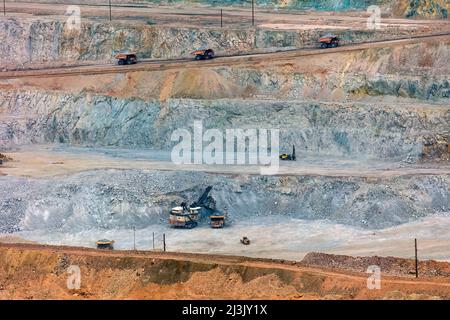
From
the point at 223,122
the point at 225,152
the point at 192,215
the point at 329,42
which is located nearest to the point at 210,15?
the point at 329,42

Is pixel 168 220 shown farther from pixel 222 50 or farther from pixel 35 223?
pixel 222 50

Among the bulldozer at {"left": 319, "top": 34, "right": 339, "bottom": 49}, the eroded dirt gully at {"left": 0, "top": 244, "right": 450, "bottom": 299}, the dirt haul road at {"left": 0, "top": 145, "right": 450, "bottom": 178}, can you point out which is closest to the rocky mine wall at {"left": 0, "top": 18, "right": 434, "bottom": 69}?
the bulldozer at {"left": 319, "top": 34, "right": 339, "bottom": 49}

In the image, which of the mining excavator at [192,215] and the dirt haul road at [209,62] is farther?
the dirt haul road at [209,62]

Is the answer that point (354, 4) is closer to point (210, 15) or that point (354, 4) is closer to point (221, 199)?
point (210, 15)

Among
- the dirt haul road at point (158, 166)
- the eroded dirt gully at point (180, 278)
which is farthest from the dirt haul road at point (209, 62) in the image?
the eroded dirt gully at point (180, 278)

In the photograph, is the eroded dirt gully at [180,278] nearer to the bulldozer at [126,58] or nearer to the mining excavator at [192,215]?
the mining excavator at [192,215]

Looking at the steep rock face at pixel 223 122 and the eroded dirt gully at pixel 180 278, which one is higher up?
the steep rock face at pixel 223 122
